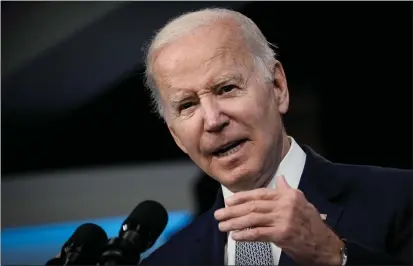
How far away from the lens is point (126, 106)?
179cm

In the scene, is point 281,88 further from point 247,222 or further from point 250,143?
point 247,222

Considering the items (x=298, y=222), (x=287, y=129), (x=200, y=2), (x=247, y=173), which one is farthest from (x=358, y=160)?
(x=200, y=2)

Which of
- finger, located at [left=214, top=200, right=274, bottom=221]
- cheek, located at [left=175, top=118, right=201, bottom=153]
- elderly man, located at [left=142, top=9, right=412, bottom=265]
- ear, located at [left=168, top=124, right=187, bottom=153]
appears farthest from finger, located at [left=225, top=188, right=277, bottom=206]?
ear, located at [left=168, top=124, right=187, bottom=153]

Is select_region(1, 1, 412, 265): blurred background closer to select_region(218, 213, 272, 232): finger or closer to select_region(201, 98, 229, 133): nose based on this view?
select_region(201, 98, 229, 133): nose

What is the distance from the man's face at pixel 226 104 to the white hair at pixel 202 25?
25 mm

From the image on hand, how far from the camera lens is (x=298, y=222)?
131 cm

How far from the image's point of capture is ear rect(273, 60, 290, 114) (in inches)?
63.6

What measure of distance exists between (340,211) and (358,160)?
166mm

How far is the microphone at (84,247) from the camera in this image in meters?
1.42

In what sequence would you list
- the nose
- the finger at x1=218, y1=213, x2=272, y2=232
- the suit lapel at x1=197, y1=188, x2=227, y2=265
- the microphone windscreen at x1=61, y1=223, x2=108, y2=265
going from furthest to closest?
the suit lapel at x1=197, y1=188, x2=227, y2=265, the nose, the microphone windscreen at x1=61, y1=223, x2=108, y2=265, the finger at x1=218, y1=213, x2=272, y2=232

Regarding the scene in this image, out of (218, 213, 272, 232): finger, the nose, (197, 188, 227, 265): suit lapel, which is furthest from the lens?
(197, 188, 227, 265): suit lapel

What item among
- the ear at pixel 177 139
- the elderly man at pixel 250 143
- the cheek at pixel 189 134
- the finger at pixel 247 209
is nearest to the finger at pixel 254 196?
the finger at pixel 247 209

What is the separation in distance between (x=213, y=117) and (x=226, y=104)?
0.15 ft

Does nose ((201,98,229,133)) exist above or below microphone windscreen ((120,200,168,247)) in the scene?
above
